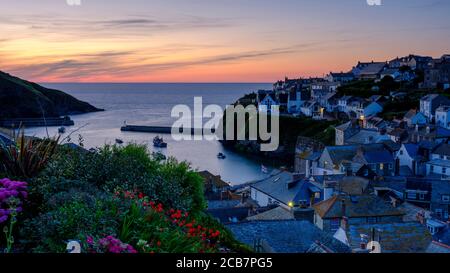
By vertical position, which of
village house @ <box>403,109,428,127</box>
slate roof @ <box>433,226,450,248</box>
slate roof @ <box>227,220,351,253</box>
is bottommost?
slate roof @ <box>433,226,450,248</box>

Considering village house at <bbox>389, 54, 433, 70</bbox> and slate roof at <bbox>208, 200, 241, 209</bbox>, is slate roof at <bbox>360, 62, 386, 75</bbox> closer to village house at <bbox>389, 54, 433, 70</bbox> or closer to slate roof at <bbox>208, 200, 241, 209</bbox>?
village house at <bbox>389, 54, 433, 70</bbox>

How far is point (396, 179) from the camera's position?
1094 inches

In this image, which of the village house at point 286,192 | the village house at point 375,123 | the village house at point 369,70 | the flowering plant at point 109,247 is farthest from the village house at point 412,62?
the flowering plant at point 109,247

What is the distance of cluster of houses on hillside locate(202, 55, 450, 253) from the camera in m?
11.9

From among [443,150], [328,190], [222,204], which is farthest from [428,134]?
[222,204]

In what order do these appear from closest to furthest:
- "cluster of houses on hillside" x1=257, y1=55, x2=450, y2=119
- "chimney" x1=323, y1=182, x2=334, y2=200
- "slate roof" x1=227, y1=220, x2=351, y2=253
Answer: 1. "slate roof" x1=227, y1=220, x2=351, y2=253
2. "chimney" x1=323, y1=182, x2=334, y2=200
3. "cluster of houses on hillside" x1=257, y1=55, x2=450, y2=119

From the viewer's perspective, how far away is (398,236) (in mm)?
14078

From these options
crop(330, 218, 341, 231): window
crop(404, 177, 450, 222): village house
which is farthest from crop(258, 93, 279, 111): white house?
crop(330, 218, 341, 231): window

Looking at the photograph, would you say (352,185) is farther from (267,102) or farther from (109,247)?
(267,102)

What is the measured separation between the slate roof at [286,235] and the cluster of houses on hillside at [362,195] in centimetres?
2

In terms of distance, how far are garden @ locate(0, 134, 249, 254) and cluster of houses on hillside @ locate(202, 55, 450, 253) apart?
217 cm
